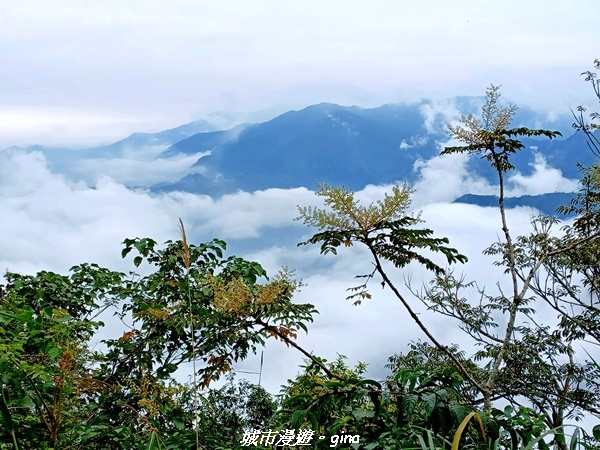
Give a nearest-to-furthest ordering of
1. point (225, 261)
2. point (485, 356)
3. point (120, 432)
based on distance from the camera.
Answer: point (120, 432) < point (225, 261) < point (485, 356)

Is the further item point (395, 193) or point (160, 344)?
point (160, 344)

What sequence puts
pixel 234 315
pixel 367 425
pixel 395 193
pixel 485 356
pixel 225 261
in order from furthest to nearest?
pixel 485 356, pixel 225 261, pixel 395 193, pixel 234 315, pixel 367 425

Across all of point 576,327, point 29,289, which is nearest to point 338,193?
point 29,289

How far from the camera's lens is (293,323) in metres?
2.58

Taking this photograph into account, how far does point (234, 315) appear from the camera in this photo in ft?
8.27

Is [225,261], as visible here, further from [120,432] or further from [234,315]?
[120,432]

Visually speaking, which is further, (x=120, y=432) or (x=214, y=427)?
(x=214, y=427)

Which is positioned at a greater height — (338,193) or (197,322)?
(338,193)

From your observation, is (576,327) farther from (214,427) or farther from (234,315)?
(234,315)

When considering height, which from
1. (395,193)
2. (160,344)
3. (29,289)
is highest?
(395,193)

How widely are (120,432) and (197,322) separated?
538 mm

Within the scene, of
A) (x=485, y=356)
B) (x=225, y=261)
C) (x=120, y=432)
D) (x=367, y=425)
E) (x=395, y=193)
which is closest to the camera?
(x=367, y=425)

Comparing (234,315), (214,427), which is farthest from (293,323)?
(214,427)

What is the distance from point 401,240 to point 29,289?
202 cm
